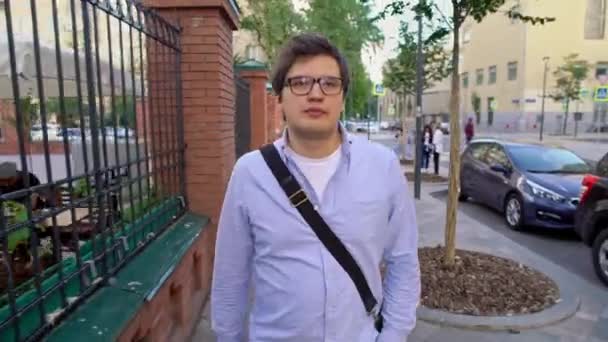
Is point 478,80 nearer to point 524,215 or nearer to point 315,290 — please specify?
point 524,215

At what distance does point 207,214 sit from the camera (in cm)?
429

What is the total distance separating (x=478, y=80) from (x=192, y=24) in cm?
6130

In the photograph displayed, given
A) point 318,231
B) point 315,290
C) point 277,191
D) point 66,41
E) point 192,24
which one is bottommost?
point 315,290

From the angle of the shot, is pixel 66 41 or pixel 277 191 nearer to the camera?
pixel 277 191

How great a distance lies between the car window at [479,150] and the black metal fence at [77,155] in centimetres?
708

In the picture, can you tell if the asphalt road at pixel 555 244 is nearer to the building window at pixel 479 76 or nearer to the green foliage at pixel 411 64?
the green foliage at pixel 411 64

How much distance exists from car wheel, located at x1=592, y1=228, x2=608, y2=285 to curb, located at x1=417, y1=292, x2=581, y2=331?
1.28 m

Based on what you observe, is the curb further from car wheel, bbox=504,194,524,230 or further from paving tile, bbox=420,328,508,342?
car wheel, bbox=504,194,524,230

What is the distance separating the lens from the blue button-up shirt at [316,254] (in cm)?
174

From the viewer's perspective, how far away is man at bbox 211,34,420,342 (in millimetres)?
1744

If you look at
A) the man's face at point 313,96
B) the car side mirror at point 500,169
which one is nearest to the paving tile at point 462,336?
the man's face at point 313,96

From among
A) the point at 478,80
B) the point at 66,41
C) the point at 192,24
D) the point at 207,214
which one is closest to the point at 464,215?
the point at 207,214

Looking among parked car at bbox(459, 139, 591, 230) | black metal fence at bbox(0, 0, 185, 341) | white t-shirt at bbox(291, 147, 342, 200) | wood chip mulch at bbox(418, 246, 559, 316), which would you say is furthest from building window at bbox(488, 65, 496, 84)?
white t-shirt at bbox(291, 147, 342, 200)

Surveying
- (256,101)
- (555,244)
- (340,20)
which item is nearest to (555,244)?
(555,244)
